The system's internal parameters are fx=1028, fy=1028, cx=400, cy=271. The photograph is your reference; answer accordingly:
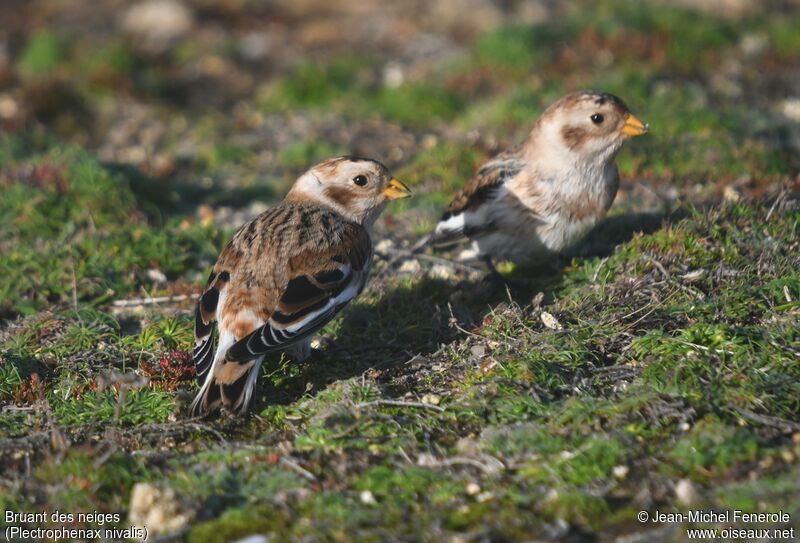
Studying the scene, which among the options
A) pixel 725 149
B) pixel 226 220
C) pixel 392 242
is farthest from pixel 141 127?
pixel 725 149

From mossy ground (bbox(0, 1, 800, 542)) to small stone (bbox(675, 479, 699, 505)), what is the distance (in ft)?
0.26

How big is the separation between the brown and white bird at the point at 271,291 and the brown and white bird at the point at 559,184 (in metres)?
0.89

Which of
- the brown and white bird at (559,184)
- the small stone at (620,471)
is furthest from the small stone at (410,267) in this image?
the small stone at (620,471)

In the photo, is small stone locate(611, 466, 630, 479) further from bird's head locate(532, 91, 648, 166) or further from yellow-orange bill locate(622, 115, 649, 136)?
yellow-orange bill locate(622, 115, 649, 136)

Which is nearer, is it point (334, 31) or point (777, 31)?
point (777, 31)

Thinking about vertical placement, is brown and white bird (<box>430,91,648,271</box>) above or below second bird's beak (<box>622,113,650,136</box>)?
below

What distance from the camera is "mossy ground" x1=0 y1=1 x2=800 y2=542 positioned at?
3758 millimetres

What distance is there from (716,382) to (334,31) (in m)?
9.23

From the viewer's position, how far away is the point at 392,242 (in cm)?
676

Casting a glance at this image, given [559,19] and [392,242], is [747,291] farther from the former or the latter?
[559,19]

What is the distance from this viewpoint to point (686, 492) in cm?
358

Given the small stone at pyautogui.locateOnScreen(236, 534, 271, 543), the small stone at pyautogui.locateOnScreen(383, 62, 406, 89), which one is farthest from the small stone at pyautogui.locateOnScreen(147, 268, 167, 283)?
the small stone at pyautogui.locateOnScreen(383, 62, 406, 89)

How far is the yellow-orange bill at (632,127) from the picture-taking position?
5.79 metres

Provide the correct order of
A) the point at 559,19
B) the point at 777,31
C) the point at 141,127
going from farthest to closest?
1. the point at 559,19
2. the point at 777,31
3. the point at 141,127
